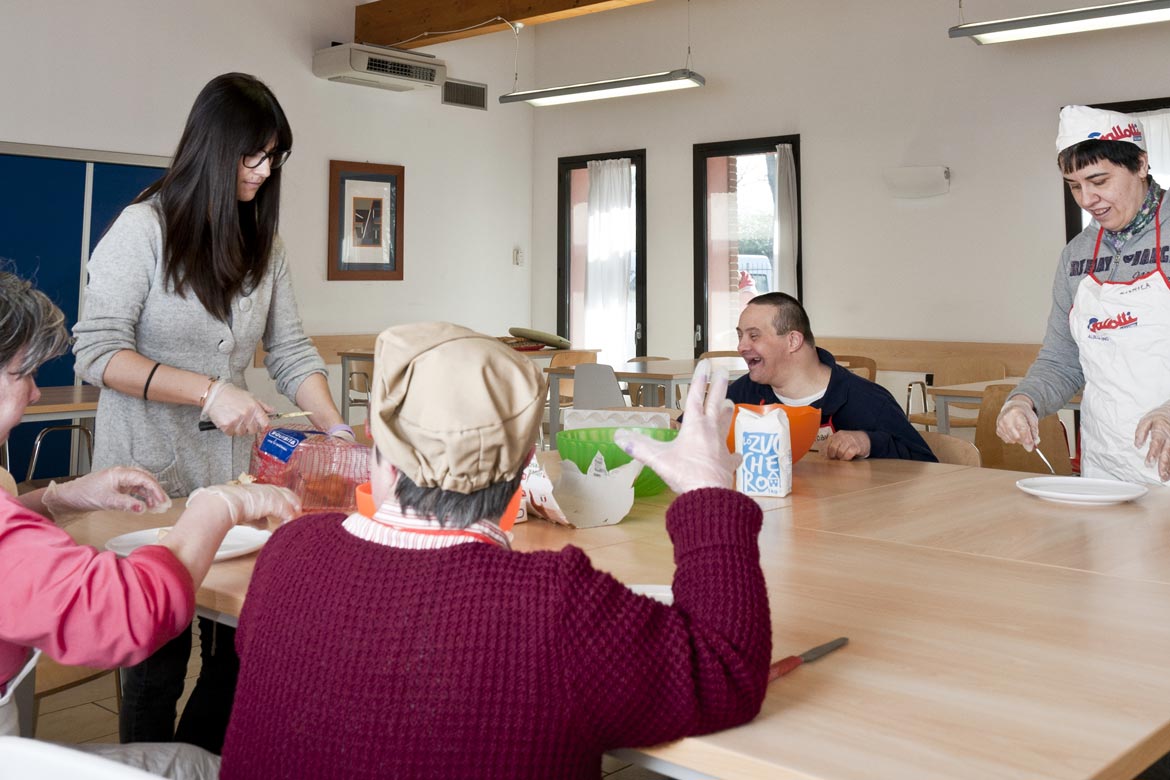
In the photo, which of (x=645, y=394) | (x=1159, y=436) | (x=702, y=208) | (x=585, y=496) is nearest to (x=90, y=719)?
(x=585, y=496)

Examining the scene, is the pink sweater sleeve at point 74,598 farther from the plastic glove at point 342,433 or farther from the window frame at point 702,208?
the window frame at point 702,208

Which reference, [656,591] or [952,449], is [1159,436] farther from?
[656,591]

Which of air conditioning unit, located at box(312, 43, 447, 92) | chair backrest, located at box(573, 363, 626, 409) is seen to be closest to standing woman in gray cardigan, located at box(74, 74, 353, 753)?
chair backrest, located at box(573, 363, 626, 409)

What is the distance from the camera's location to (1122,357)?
8.46ft

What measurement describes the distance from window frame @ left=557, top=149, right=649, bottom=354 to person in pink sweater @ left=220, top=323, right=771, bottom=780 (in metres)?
7.63

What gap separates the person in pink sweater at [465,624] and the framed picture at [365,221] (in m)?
6.99

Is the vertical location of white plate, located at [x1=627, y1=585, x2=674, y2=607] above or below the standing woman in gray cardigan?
below

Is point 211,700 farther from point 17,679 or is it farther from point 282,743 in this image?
point 282,743

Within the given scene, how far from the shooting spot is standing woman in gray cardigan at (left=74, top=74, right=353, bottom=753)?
6.74 feet

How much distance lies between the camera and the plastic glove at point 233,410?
2010mm

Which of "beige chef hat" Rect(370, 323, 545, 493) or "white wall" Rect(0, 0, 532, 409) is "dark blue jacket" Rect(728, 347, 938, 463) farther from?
"white wall" Rect(0, 0, 532, 409)

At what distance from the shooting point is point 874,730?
1.00 meters

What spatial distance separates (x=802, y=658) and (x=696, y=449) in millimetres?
253

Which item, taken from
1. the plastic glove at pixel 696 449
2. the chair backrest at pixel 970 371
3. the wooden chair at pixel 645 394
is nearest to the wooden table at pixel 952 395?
the chair backrest at pixel 970 371
